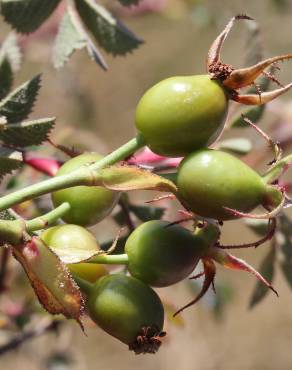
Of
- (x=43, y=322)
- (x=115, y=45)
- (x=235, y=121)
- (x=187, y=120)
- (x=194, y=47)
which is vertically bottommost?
(x=194, y=47)

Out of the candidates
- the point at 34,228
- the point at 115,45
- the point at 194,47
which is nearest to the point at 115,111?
the point at 194,47

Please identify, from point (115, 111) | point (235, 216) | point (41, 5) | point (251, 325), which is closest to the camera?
point (235, 216)

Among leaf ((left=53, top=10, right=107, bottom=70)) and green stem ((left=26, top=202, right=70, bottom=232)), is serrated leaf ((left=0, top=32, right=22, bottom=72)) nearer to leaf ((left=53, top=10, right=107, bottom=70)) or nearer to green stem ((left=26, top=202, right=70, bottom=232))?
leaf ((left=53, top=10, right=107, bottom=70))

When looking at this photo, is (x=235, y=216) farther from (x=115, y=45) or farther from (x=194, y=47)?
(x=194, y=47)

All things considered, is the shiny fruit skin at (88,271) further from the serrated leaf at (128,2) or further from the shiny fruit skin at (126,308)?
the serrated leaf at (128,2)

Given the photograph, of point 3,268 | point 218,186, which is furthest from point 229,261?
point 3,268

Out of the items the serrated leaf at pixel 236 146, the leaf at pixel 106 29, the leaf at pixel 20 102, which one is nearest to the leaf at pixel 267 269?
the serrated leaf at pixel 236 146

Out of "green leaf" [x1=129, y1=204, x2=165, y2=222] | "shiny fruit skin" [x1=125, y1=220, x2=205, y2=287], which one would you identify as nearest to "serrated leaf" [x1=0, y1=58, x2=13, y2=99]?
"green leaf" [x1=129, y1=204, x2=165, y2=222]
